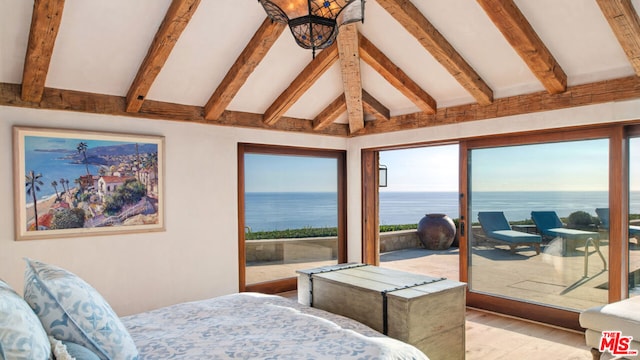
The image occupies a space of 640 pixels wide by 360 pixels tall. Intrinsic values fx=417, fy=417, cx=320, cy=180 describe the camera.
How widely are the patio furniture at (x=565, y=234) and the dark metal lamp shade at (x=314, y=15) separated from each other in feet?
10.3

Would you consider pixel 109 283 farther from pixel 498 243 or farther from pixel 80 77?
pixel 498 243

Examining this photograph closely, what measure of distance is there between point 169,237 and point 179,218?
0.75ft

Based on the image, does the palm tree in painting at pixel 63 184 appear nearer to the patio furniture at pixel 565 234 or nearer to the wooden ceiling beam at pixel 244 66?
the wooden ceiling beam at pixel 244 66

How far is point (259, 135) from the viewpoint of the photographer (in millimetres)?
5309

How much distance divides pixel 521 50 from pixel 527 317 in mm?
2678

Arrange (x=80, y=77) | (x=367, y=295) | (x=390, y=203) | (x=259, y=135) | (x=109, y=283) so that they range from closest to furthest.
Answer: (x=367, y=295), (x=80, y=77), (x=109, y=283), (x=259, y=135), (x=390, y=203)

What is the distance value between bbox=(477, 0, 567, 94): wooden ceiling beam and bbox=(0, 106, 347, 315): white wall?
3.02 metres

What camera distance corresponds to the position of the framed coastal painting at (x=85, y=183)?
3.71 meters

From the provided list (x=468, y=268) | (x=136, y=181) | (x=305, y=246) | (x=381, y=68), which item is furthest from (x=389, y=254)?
(x=136, y=181)

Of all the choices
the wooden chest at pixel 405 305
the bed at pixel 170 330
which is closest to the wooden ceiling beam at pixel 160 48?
the bed at pixel 170 330

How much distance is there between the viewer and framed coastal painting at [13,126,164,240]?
146 inches

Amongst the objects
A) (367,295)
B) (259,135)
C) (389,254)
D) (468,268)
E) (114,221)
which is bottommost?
(389,254)

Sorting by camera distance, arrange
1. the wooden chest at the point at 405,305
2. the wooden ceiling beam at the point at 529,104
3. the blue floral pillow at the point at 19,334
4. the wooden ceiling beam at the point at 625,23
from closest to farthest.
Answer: the blue floral pillow at the point at 19,334 < the wooden chest at the point at 405,305 < the wooden ceiling beam at the point at 625,23 < the wooden ceiling beam at the point at 529,104

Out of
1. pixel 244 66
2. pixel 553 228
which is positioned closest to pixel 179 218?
pixel 244 66
